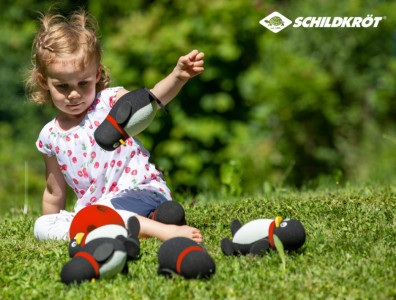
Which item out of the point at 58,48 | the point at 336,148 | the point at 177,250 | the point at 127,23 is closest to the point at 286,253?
the point at 177,250

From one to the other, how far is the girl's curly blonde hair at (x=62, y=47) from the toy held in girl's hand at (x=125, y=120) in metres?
0.68

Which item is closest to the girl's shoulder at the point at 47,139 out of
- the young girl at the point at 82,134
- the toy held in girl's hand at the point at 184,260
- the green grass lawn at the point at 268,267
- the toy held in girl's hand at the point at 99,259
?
the young girl at the point at 82,134

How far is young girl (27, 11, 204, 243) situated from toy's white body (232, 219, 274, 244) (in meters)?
0.91

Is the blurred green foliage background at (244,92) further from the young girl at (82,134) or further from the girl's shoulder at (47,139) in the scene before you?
the girl's shoulder at (47,139)

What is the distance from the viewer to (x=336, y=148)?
837cm

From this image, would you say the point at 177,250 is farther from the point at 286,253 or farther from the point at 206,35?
the point at 206,35

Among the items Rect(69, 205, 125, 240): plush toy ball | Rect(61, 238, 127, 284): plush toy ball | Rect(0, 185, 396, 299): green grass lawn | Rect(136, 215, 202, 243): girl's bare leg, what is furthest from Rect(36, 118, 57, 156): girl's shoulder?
Rect(61, 238, 127, 284): plush toy ball

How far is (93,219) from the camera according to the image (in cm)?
313

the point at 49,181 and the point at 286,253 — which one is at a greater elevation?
the point at 286,253

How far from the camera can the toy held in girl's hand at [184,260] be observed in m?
2.38

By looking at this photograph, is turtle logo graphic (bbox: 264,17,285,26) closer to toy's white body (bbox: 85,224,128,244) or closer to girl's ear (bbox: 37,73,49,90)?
girl's ear (bbox: 37,73,49,90)

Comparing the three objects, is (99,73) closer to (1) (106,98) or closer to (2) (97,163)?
(1) (106,98)

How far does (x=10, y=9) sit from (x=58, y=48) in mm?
7247

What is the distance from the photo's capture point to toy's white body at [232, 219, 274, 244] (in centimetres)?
272
